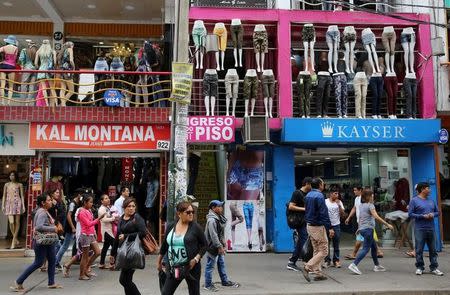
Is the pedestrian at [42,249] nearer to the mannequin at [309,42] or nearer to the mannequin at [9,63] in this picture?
the mannequin at [9,63]

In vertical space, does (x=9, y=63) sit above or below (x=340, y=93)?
above

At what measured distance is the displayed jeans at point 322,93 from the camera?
13.1 metres

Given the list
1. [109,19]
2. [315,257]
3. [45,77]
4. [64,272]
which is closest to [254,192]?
[315,257]

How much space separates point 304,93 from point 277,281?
5703 millimetres

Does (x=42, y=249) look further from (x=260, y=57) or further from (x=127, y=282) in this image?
(x=260, y=57)

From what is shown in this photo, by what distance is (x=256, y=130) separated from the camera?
1241cm

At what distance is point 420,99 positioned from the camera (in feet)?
44.5

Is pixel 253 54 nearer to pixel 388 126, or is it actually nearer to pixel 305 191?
pixel 388 126

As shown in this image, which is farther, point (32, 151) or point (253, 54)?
point (253, 54)

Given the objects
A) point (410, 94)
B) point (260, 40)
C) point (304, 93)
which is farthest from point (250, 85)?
point (410, 94)

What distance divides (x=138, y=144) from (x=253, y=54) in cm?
442

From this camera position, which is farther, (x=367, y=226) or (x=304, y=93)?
(x=304, y=93)

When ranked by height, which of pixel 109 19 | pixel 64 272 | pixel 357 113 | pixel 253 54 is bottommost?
pixel 64 272

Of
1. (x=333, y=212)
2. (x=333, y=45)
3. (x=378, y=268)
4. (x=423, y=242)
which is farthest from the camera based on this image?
(x=333, y=45)
